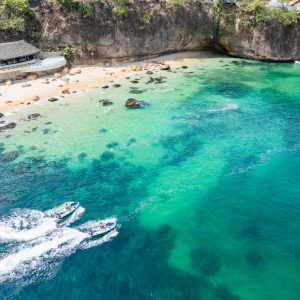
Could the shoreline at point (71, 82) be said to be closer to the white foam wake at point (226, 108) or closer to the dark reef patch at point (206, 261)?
the white foam wake at point (226, 108)

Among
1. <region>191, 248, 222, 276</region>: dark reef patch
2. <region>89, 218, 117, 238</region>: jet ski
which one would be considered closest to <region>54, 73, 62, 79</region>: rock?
<region>89, 218, 117, 238</region>: jet ski

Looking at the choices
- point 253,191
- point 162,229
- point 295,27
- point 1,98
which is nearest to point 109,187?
point 162,229

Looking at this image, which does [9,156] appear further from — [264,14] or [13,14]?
[264,14]

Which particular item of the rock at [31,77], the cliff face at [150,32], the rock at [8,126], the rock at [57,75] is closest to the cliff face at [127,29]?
the cliff face at [150,32]

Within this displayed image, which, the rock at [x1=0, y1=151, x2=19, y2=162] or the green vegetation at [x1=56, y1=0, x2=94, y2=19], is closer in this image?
the rock at [x1=0, y1=151, x2=19, y2=162]

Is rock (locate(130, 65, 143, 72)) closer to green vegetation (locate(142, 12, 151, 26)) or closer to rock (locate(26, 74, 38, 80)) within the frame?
green vegetation (locate(142, 12, 151, 26))

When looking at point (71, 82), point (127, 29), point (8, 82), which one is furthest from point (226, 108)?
point (8, 82)
